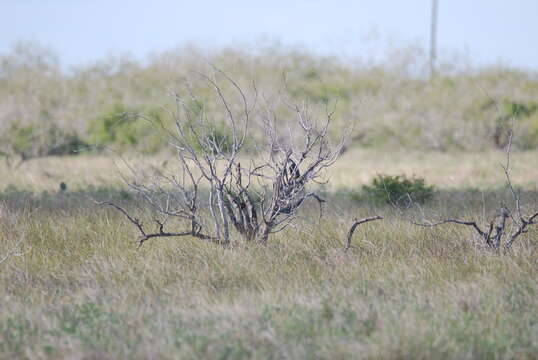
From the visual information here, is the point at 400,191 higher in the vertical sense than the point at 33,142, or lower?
higher

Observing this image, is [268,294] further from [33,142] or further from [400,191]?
[33,142]

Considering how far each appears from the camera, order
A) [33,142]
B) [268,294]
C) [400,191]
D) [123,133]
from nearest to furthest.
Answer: [268,294] < [400,191] < [33,142] < [123,133]

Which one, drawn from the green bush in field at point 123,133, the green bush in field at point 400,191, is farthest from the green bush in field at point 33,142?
the green bush in field at point 400,191

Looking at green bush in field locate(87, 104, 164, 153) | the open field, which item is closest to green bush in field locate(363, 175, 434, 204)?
the open field

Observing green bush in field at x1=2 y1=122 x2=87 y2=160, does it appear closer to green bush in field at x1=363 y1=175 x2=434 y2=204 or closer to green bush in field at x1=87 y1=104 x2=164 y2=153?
green bush in field at x1=87 y1=104 x2=164 y2=153

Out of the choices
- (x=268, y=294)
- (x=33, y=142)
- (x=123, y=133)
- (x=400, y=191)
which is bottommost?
(x=123, y=133)

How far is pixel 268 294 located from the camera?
3932 millimetres

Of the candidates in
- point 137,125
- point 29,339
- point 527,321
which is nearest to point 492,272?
point 527,321

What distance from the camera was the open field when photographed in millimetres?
3217

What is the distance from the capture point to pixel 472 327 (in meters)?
3.40

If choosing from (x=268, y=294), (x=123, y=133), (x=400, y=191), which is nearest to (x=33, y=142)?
(x=123, y=133)

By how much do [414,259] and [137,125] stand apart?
45.2 feet

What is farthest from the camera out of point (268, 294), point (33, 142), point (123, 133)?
point (123, 133)

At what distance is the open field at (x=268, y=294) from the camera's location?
3.22m
